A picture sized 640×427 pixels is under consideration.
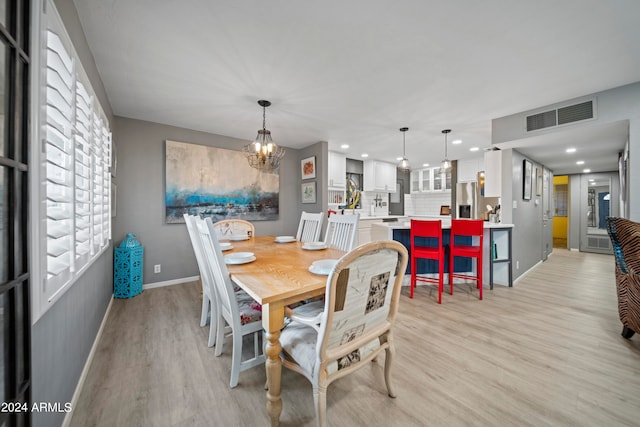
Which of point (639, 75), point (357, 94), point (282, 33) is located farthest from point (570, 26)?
point (282, 33)

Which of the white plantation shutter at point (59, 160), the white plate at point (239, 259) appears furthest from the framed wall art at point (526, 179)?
the white plantation shutter at point (59, 160)

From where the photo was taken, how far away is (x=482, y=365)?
1.68m

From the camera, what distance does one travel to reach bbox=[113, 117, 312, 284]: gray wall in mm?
3152

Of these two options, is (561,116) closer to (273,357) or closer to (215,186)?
(273,357)

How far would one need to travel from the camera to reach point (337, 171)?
5.17 metres

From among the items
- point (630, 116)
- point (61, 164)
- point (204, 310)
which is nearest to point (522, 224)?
point (630, 116)

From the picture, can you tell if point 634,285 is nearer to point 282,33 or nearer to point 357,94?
point 357,94

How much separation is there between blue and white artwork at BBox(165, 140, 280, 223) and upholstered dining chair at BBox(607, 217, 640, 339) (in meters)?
4.09

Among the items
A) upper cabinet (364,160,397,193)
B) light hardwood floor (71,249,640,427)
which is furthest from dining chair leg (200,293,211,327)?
upper cabinet (364,160,397,193)

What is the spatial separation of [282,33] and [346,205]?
4.30 meters

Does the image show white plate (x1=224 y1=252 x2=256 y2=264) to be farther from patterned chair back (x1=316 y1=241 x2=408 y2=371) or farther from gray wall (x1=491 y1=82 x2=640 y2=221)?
gray wall (x1=491 y1=82 x2=640 y2=221)

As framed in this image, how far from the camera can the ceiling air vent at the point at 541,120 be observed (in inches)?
111

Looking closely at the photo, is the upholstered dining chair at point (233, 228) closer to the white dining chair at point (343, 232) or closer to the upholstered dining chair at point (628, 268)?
the white dining chair at point (343, 232)

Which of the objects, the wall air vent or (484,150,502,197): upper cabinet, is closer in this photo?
the wall air vent
